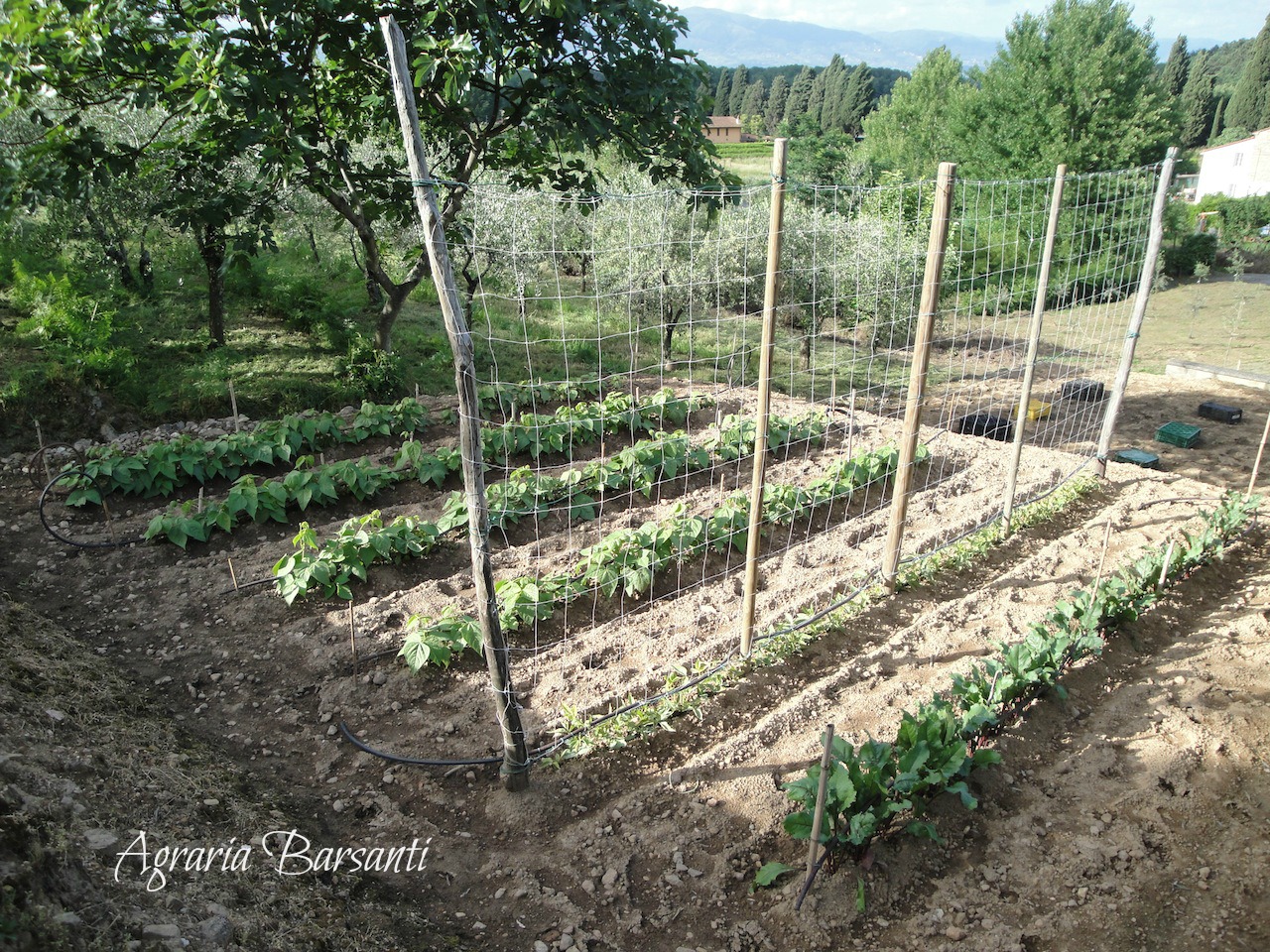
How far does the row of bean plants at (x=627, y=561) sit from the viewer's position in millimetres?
4664

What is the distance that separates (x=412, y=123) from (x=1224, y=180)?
50.8 m

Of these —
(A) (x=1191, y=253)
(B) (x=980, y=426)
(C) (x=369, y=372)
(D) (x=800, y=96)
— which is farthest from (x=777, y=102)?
(C) (x=369, y=372)

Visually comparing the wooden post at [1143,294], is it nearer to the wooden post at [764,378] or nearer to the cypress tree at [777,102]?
the wooden post at [764,378]

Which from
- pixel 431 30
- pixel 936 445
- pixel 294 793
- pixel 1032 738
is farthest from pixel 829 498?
pixel 431 30

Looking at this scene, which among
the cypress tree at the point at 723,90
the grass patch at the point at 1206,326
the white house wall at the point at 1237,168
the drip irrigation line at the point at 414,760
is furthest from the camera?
the cypress tree at the point at 723,90

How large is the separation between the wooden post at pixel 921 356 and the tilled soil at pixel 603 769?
33 cm

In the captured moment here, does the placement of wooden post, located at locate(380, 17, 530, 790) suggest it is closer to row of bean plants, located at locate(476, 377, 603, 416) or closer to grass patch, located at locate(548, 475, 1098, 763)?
grass patch, located at locate(548, 475, 1098, 763)

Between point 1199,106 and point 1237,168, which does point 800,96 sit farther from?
point 1237,168

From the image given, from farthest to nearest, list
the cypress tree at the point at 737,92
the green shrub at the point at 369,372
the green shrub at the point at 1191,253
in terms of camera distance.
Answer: the cypress tree at the point at 737,92 → the green shrub at the point at 1191,253 → the green shrub at the point at 369,372

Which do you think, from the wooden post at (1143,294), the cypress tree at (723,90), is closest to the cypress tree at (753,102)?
the cypress tree at (723,90)

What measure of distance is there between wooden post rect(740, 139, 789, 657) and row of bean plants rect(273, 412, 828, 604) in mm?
1053

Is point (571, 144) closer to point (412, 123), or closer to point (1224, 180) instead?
point (412, 123)

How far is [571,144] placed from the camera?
623 centimetres

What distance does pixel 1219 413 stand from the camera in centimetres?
1077
